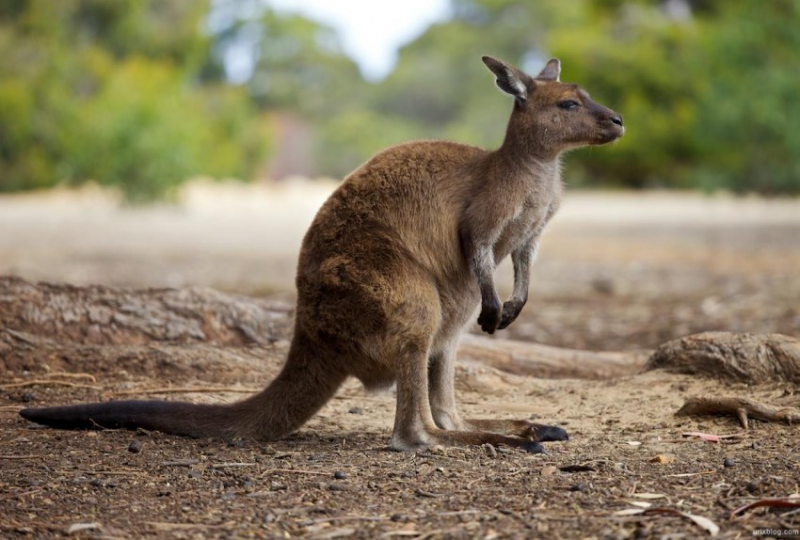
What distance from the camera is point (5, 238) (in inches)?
655

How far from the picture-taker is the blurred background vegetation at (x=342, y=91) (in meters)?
19.9

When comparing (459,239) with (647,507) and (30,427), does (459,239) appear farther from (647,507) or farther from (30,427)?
(30,427)

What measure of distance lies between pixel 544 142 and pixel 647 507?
176 centimetres

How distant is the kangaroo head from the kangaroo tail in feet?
4.07

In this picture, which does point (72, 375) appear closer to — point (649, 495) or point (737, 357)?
point (649, 495)

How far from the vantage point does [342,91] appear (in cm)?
5306

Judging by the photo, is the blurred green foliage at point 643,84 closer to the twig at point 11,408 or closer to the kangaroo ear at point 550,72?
the kangaroo ear at point 550,72

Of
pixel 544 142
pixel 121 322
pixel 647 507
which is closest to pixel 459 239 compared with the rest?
pixel 544 142

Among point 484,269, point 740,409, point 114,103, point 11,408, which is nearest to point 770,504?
point 740,409

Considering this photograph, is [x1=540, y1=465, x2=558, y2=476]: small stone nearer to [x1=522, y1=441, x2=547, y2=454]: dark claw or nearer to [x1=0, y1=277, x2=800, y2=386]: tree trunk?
[x1=522, y1=441, x2=547, y2=454]: dark claw

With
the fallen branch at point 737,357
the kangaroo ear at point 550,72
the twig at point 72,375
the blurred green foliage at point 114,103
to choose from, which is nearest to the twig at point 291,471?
the twig at point 72,375

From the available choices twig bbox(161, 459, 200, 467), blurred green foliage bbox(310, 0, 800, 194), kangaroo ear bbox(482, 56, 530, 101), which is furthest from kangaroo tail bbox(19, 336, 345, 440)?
blurred green foliage bbox(310, 0, 800, 194)

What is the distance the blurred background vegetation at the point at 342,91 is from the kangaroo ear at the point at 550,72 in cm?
1354

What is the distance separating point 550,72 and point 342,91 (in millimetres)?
48967
